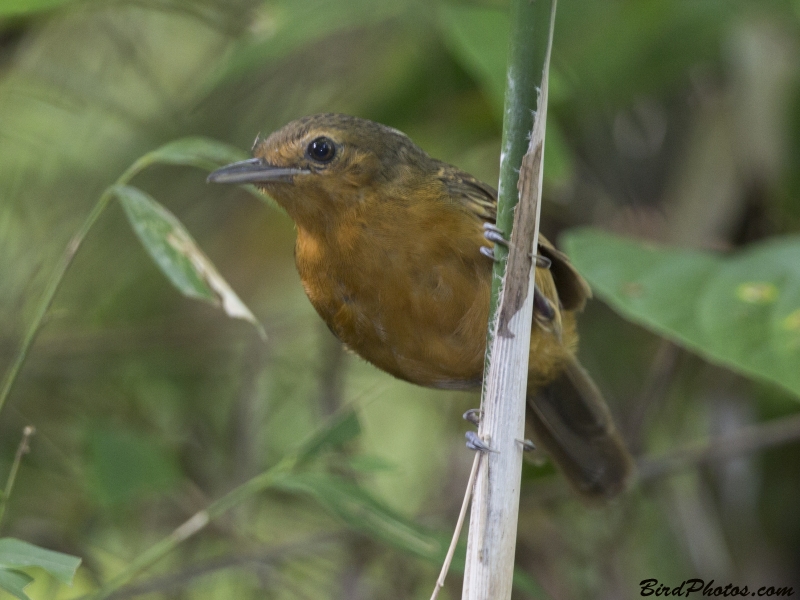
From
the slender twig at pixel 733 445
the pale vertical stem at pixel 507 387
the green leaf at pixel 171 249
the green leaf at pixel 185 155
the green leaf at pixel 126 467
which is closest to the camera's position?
the pale vertical stem at pixel 507 387

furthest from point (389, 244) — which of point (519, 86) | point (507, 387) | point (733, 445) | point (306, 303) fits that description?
point (306, 303)

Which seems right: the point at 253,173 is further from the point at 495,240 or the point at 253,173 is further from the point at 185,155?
the point at 495,240

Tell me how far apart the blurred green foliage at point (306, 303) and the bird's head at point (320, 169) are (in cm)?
94

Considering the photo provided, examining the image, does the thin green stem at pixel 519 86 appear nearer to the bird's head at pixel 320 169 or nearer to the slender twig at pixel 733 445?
the bird's head at pixel 320 169

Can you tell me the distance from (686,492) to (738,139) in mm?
1540

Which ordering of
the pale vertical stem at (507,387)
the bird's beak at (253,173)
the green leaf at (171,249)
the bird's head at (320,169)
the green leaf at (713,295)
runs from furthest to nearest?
the green leaf at (713,295)
the bird's head at (320,169)
the bird's beak at (253,173)
the green leaf at (171,249)
the pale vertical stem at (507,387)

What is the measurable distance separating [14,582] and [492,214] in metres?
1.53

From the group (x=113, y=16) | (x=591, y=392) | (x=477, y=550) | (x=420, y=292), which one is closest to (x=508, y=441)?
(x=477, y=550)

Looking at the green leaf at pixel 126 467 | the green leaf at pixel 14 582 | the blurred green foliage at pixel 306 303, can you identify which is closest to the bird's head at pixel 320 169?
the blurred green foliage at pixel 306 303

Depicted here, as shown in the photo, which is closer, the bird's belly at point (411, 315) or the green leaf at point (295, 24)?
the bird's belly at point (411, 315)

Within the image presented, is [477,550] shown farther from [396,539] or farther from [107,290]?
[107,290]

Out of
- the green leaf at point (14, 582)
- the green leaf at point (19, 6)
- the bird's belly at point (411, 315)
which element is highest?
the green leaf at point (19, 6)

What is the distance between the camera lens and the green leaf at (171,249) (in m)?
2.09

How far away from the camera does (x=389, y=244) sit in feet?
8.18
